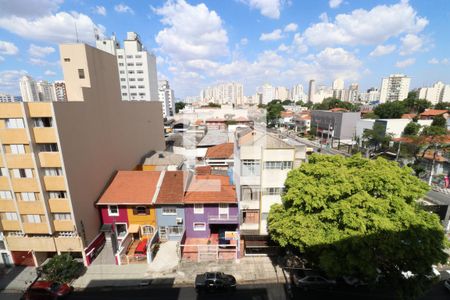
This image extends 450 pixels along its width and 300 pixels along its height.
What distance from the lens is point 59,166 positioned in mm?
17344

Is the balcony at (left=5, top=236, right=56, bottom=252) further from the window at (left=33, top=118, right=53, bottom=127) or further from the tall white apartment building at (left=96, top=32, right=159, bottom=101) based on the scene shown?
the tall white apartment building at (left=96, top=32, right=159, bottom=101)

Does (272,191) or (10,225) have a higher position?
(272,191)

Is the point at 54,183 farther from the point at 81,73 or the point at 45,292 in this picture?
the point at 81,73

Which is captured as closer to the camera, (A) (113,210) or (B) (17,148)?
(B) (17,148)

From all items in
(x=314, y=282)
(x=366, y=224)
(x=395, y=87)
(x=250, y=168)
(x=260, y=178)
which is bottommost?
(x=314, y=282)

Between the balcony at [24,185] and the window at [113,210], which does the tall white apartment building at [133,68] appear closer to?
the window at [113,210]

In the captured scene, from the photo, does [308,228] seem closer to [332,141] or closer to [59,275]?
[59,275]

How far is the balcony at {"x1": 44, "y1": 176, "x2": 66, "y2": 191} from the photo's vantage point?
17.6m

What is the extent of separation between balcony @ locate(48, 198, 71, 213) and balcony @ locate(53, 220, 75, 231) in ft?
3.22

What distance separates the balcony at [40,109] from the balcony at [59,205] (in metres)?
6.94

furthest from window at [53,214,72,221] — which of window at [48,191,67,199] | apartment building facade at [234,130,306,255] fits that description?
apartment building facade at [234,130,306,255]

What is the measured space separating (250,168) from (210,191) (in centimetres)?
524

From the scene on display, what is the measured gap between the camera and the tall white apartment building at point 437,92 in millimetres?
137500

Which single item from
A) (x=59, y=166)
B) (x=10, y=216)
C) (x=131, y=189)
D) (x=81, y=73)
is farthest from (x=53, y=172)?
(x=81, y=73)
